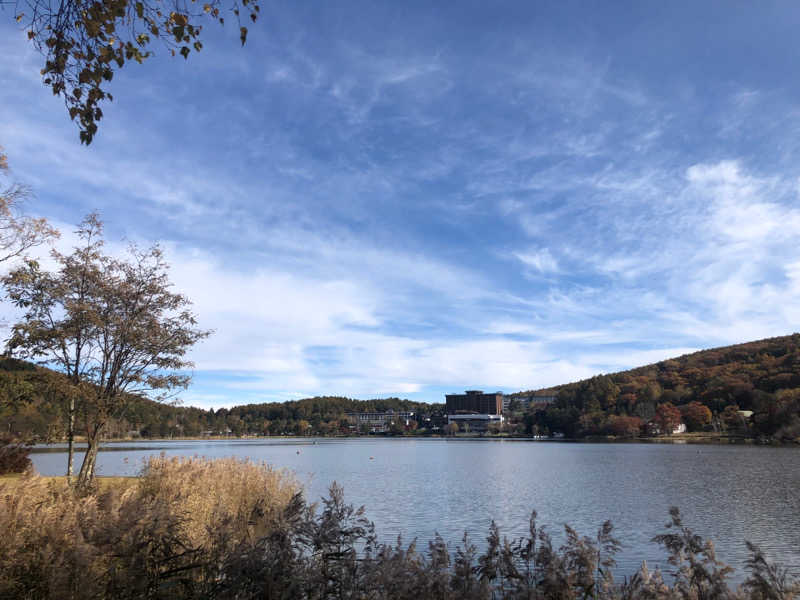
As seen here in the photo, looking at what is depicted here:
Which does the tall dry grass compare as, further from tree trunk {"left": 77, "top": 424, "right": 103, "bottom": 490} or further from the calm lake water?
tree trunk {"left": 77, "top": 424, "right": 103, "bottom": 490}

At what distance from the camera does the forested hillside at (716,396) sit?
378 feet

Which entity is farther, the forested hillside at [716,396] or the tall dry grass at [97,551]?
the forested hillside at [716,396]

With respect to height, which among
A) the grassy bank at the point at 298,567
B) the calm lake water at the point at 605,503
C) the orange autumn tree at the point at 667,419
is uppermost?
the orange autumn tree at the point at 667,419

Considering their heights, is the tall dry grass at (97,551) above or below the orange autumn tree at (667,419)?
below

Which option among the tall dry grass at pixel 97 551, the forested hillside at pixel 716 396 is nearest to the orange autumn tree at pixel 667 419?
the forested hillside at pixel 716 396

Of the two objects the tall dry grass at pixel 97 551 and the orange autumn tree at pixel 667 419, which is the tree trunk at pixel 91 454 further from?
the orange autumn tree at pixel 667 419

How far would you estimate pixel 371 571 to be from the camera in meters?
5.57

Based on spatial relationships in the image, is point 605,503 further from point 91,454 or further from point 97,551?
point 97,551

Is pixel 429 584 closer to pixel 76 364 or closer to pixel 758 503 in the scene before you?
pixel 76 364

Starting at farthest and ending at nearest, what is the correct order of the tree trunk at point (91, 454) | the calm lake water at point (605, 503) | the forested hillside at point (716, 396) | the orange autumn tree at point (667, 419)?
1. the orange autumn tree at point (667, 419)
2. the forested hillside at point (716, 396)
3. the calm lake water at point (605, 503)
4. the tree trunk at point (91, 454)

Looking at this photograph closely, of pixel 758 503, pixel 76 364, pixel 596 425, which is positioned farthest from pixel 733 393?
pixel 76 364

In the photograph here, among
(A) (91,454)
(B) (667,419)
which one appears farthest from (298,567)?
(B) (667,419)

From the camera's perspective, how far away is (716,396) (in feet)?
497

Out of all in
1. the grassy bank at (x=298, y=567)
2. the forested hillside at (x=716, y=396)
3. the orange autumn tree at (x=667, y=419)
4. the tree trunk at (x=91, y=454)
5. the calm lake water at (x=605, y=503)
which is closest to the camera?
the grassy bank at (x=298, y=567)
